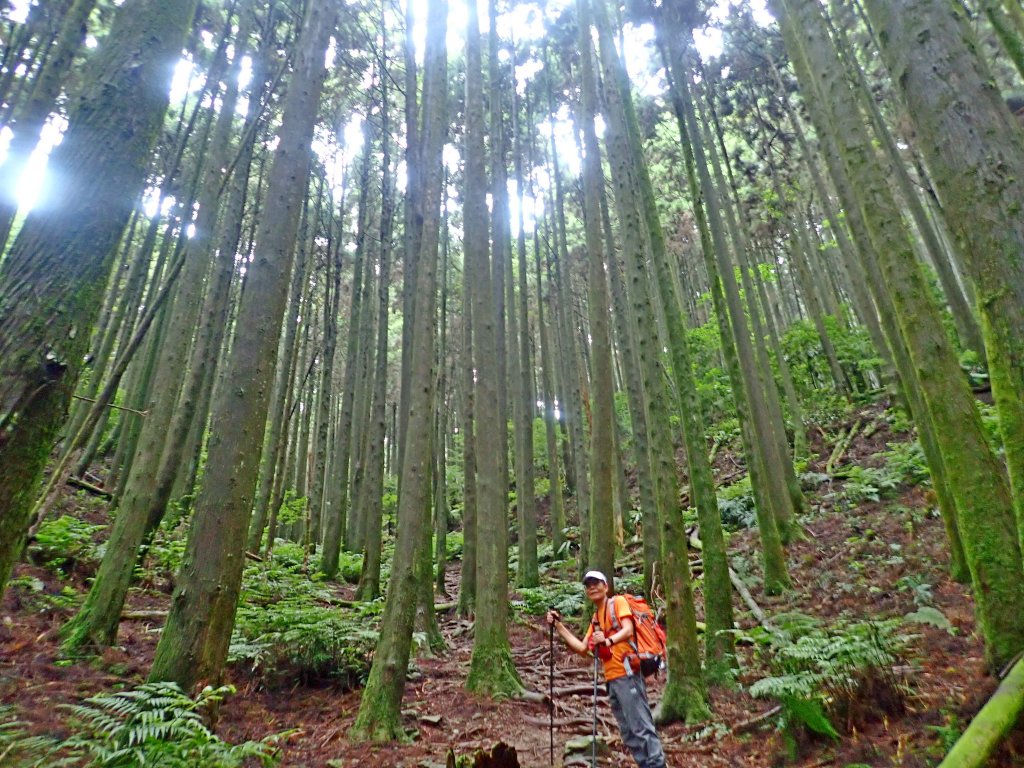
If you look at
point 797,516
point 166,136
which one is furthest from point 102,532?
point 797,516

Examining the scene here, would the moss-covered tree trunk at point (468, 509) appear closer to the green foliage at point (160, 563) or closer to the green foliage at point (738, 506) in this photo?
the green foliage at point (160, 563)

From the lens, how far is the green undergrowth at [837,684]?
13.3 ft

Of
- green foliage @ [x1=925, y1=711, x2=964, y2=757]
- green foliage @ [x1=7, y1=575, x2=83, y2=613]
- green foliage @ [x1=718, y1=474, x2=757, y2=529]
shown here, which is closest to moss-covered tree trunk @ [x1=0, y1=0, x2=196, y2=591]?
green foliage @ [x1=7, y1=575, x2=83, y2=613]

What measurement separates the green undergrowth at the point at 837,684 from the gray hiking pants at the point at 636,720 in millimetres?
984

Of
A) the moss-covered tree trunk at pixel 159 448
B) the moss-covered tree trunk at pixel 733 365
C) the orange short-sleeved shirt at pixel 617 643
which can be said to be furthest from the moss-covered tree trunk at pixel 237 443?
the moss-covered tree trunk at pixel 733 365

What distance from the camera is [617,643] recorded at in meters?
4.39

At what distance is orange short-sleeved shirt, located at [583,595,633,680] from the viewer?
4.41 metres

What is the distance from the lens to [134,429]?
13.0 meters

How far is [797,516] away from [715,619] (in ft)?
20.8

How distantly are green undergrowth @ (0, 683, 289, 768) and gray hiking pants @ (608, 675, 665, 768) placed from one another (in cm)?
257

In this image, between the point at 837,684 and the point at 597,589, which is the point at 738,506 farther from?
the point at 597,589

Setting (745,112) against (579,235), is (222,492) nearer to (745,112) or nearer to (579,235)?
(745,112)

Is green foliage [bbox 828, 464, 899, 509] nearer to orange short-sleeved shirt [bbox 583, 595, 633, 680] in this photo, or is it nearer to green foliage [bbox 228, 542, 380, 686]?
orange short-sleeved shirt [bbox 583, 595, 633, 680]

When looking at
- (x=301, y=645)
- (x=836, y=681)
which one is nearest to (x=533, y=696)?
(x=301, y=645)
